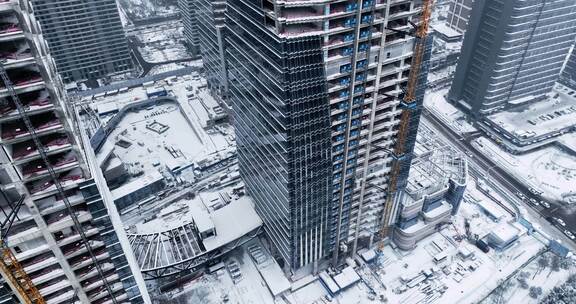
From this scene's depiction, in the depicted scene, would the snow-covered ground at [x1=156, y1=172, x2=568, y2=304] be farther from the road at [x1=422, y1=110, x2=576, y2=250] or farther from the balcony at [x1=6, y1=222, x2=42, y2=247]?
the balcony at [x1=6, y1=222, x2=42, y2=247]

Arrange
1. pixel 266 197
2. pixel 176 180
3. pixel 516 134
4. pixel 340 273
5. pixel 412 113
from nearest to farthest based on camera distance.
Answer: pixel 412 113, pixel 266 197, pixel 340 273, pixel 176 180, pixel 516 134

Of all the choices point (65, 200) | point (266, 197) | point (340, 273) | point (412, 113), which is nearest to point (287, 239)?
point (266, 197)

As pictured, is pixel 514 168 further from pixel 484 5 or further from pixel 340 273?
pixel 340 273

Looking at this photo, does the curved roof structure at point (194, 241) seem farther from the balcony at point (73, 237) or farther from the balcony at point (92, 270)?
the balcony at point (73, 237)

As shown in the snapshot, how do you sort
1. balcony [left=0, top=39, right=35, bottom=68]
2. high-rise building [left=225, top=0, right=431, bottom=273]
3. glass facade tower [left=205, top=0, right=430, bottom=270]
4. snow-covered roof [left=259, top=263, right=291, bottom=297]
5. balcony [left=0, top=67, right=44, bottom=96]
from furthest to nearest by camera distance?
snow-covered roof [left=259, top=263, right=291, bottom=297] → high-rise building [left=225, top=0, right=431, bottom=273] → glass facade tower [left=205, top=0, right=430, bottom=270] → balcony [left=0, top=67, right=44, bottom=96] → balcony [left=0, top=39, right=35, bottom=68]

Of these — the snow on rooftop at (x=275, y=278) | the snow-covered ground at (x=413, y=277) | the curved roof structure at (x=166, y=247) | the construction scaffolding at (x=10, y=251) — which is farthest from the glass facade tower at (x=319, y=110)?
the construction scaffolding at (x=10, y=251)

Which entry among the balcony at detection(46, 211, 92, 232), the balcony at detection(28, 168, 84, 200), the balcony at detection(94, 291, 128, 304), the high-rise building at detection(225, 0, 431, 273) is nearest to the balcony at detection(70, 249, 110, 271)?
the balcony at detection(46, 211, 92, 232)

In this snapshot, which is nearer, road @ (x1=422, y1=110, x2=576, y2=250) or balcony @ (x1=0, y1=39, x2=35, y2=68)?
balcony @ (x1=0, y1=39, x2=35, y2=68)
